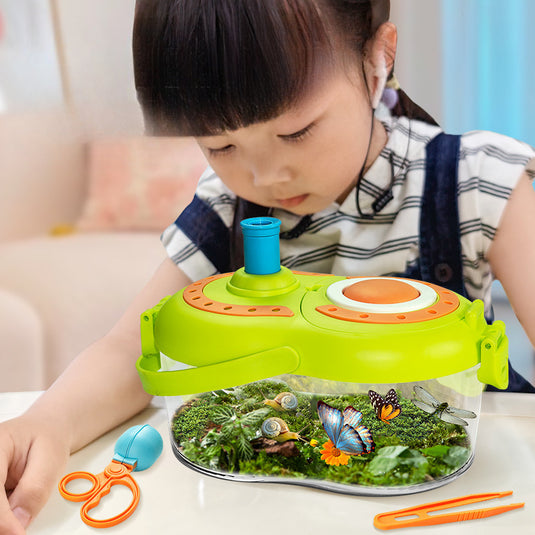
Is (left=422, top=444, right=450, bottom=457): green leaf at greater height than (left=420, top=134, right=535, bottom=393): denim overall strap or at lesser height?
lesser

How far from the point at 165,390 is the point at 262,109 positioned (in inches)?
9.2

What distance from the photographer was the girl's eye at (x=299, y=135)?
1.77ft

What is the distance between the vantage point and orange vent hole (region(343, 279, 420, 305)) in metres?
0.45

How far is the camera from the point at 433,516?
1.33 feet

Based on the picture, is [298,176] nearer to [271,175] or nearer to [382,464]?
[271,175]

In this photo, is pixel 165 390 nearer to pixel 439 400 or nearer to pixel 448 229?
pixel 439 400

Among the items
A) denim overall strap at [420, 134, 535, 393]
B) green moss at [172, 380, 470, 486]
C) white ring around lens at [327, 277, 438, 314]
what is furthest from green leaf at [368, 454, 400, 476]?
denim overall strap at [420, 134, 535, 393]

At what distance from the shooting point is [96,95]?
0.56 metres

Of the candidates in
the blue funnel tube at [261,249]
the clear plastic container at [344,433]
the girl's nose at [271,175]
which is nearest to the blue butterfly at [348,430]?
the clear plastic container at [344,433]

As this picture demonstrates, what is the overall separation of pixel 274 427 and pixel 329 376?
7 cm

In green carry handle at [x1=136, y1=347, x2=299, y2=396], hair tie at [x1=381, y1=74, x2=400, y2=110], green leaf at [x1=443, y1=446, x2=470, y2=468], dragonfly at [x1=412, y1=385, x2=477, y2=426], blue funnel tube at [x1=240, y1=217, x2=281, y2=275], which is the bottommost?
green leaf at [x1=443, y1=446, x2=470, y2=468]

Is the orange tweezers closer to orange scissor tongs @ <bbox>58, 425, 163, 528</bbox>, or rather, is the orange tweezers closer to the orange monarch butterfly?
the orange monarch butterfly

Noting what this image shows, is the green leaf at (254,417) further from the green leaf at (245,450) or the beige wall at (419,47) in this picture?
the beige wall at (419,47)

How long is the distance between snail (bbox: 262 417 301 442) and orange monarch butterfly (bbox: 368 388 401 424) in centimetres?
6
